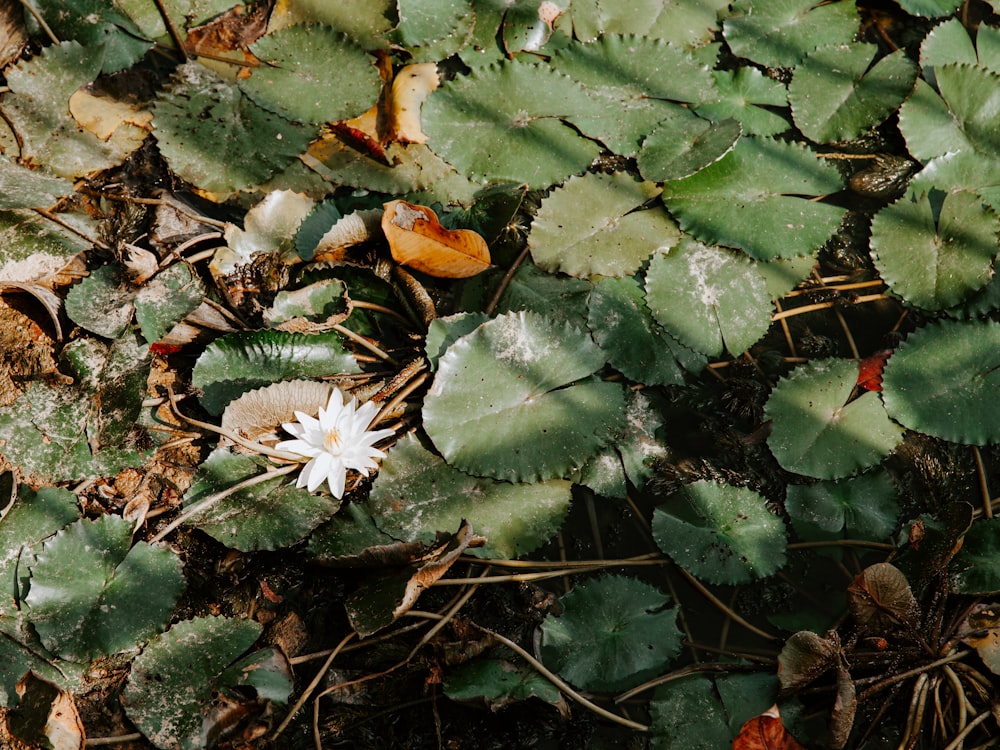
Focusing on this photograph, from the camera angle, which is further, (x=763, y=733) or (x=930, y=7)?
(x=930, y=7)

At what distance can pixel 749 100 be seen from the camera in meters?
2.99

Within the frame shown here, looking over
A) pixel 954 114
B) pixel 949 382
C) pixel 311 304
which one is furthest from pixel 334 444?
pixel 954 114

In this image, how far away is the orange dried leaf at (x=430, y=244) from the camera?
2400 millimetres

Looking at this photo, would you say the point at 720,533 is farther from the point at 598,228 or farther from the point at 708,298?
the point at 598,228

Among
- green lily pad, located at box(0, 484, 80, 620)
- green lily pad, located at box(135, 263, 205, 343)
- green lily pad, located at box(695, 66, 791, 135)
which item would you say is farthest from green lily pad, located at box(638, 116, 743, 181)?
green lily pad, located at box(0, 484, 80, 620)

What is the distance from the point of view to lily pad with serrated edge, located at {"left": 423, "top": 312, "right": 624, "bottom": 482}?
229 centimetres

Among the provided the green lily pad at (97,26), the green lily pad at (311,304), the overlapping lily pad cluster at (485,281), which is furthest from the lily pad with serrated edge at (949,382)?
the green lily pad at (97,26)

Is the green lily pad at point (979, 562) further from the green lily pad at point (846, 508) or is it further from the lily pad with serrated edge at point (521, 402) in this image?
the lily pad with serrated edge at point (521, 402)

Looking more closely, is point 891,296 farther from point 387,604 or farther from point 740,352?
point 387,604

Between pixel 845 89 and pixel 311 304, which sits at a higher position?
pixel 845 89

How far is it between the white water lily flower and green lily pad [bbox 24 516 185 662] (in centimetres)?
46

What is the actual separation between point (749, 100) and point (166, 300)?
226 centimetres

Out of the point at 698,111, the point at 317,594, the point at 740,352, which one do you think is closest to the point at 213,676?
the point at 317,594

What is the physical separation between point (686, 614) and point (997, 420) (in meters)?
Result: 1.21
